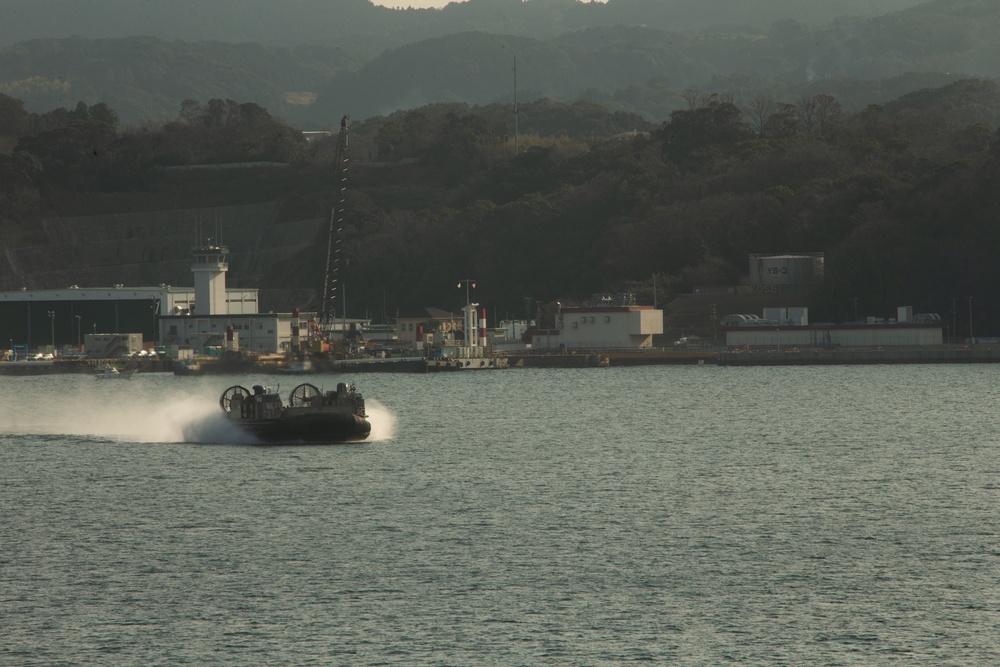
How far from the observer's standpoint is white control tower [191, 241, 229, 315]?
158m

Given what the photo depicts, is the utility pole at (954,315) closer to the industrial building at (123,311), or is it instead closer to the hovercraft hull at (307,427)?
the industrial building at (123,311)

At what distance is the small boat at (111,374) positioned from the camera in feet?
443

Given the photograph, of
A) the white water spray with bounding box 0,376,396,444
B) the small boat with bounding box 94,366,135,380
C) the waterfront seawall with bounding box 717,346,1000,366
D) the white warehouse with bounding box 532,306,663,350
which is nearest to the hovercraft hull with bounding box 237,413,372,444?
the white water spray with bounding box 0,376,396,444

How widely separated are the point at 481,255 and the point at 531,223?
28.6ft

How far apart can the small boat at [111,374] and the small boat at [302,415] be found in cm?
7366

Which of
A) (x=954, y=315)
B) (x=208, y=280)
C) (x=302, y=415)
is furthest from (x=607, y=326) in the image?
(x=302, y=415)

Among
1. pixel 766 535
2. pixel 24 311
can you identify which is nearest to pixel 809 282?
pixel 24 311

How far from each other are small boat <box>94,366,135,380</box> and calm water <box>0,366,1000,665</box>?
188 ft

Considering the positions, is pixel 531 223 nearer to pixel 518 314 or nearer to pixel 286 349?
pixel 518 314

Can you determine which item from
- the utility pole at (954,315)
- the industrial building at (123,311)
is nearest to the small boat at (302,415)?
the industrial building at (123,311)

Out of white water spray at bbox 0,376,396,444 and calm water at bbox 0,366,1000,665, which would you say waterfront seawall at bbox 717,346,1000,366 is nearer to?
white water spray at bbox 0,376,396,444

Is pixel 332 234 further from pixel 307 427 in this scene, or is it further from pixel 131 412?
pixel 307 427

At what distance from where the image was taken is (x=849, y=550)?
38.9 metres

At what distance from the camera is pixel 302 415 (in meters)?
63.0
